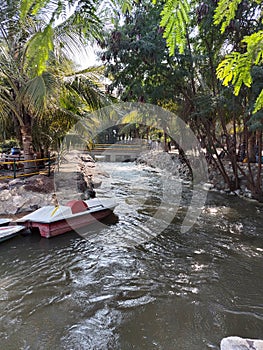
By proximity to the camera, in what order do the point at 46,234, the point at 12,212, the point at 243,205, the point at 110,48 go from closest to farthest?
the point at 46,234, the point at 12,212, the point at 110,48, the point at 243,205

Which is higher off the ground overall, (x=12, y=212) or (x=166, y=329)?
(x=12, y=212)

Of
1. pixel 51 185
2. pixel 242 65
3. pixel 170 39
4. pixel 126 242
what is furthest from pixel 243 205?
pixel 170 39

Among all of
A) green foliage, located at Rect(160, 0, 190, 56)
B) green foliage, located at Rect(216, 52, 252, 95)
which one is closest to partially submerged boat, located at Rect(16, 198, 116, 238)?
green foliage, located at Rect(216, 52, 252, 95)

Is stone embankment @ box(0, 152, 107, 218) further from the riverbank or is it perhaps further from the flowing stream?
the flowing stream

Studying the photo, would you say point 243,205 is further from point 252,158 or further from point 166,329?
point 166,329

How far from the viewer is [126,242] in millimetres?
5961

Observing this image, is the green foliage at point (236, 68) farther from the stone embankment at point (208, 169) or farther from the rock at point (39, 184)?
the stone embankment at point (208, 169)

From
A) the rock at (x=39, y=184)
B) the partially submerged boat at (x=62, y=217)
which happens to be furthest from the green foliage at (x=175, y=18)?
the rock at (x=39, y=184)

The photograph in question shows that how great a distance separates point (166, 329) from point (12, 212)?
5.25 meters

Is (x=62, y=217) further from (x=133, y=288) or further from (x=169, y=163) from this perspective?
(x=169, y=163)

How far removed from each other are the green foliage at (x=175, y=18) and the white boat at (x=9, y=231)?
5268 mm

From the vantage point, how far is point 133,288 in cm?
Result: 414

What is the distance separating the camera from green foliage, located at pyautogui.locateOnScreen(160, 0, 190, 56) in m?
1.41

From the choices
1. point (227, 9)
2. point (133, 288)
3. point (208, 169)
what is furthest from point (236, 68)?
point (208, 169)
